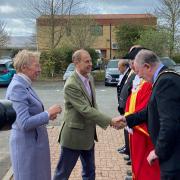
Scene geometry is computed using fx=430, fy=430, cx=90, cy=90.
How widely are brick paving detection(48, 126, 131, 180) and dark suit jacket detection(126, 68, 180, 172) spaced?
2840 mm

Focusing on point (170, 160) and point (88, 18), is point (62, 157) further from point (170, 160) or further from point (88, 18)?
point (88, 18)

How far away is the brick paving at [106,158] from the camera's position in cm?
657

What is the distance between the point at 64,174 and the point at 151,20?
42.4 meters

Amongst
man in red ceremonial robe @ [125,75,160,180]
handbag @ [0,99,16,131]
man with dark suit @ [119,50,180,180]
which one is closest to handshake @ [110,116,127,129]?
man in red ceremonial robe @ [125,75,160,180]

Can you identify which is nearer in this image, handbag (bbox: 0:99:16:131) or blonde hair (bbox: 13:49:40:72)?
handbag (bbox: 0:99:16:131)

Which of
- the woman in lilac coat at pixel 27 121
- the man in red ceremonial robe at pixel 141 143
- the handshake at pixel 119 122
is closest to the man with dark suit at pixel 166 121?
the man in red ceremonial robe at pixel 141 143

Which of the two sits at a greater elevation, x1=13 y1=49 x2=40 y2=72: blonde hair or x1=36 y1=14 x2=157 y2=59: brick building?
x1=13 y1=49 x2=40 y2=72: blonde hair

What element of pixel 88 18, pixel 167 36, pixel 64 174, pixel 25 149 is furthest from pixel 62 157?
pixel 88 18

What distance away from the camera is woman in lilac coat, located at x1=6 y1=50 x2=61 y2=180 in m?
4.08

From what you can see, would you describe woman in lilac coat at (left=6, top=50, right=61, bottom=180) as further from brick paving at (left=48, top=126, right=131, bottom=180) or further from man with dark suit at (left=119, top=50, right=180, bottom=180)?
brick paving at (left=48, top=126, right=131, bottom=180)

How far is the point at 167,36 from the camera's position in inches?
1275

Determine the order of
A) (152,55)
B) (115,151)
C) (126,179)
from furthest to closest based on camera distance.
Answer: (115,151), (126,179), (152,55)

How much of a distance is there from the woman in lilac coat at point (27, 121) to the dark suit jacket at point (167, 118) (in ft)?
3.47

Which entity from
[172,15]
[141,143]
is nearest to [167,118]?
[141,143]
